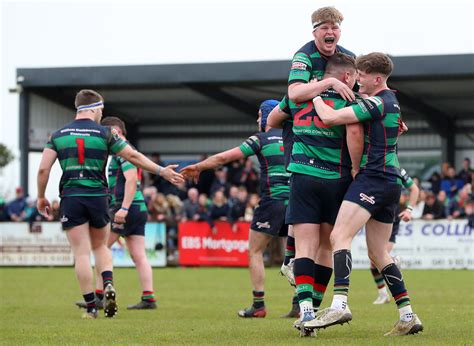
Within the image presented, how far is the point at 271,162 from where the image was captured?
11695 millimetres

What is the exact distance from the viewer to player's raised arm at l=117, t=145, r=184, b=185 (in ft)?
35.4

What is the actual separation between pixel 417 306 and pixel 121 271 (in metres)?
12.4

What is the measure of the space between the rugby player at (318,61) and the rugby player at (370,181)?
0.12m

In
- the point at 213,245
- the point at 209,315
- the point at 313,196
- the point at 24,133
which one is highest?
the point at 24,133

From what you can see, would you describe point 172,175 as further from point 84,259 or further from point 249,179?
point 249,179

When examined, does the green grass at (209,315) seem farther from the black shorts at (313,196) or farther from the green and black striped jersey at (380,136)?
the green and black striped jersey at (380,136)

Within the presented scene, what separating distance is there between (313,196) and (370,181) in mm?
512

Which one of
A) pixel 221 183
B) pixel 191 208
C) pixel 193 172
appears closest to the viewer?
pixel 193 172

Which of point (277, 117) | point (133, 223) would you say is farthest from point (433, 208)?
point (277, 117)

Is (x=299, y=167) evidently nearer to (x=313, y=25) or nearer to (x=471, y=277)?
(x=313, y=25)

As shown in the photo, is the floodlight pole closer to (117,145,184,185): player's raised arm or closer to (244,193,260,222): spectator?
(244,193,260,222): spectator

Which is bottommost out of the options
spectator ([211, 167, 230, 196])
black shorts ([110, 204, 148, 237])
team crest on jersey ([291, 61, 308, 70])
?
black shorts ([110, 204, 148, 237])

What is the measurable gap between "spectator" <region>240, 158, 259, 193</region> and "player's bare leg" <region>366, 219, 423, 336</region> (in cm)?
2238

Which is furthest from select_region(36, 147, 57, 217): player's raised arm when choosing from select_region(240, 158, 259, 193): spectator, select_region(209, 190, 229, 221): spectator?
select_region(240, 158, 259, 193): spectator
